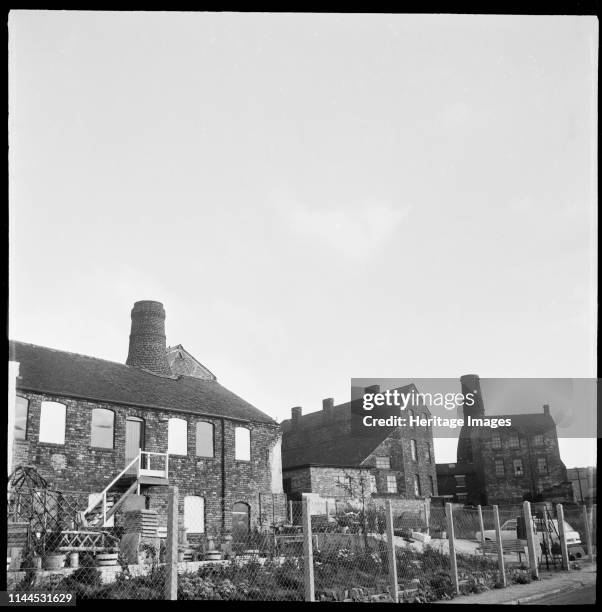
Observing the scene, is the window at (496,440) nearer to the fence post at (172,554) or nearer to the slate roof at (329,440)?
the slate roof at (329,440)

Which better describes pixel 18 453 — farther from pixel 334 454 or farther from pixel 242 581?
pixel 334 454

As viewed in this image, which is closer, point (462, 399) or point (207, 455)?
point (207, 455)

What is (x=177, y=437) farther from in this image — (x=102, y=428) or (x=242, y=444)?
(x=242, y=444)

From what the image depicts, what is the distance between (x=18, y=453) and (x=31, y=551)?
4.21 metres

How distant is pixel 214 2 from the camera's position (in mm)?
5355

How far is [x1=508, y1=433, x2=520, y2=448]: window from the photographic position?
46.3 m

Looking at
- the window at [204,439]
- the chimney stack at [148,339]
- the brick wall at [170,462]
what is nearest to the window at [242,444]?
the brick wall at [170,462]

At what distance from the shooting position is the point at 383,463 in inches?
1430

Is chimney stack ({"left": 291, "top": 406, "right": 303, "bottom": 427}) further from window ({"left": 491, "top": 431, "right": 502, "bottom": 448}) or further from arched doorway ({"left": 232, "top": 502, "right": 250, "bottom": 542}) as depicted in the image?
arched doorway ({"left": 232, "top": 502, "right": 250, "bottom": 542})

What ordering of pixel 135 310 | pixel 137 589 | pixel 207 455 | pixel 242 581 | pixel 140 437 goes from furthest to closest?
pixel 135 310 → pixel 207 455 → pixel 140 437 → pixel 242 581 → pixel 137 589

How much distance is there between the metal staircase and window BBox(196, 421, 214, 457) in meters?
1.85

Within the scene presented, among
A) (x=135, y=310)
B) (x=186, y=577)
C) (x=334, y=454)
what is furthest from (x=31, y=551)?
(x=334, y=454)

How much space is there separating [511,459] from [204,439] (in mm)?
29031

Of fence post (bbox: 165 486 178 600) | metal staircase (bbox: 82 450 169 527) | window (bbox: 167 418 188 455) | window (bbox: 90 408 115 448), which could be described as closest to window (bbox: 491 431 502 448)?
window (bbox: 167 418 188 455)
